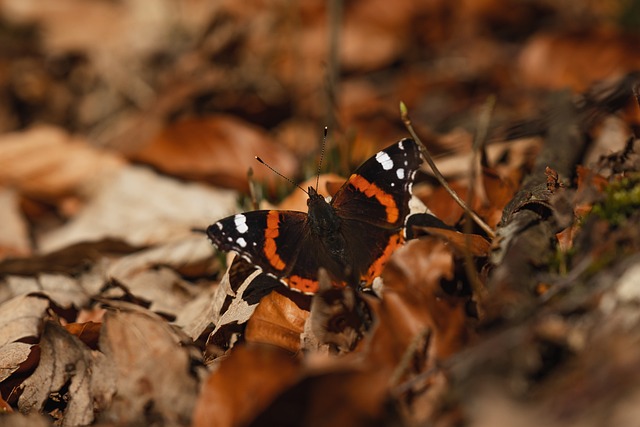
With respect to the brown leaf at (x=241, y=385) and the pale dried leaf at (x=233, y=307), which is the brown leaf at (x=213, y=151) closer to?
the pale dried leaf at (x=233, y=307)

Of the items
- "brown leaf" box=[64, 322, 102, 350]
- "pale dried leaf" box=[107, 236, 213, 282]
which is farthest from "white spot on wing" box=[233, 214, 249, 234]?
"pale dried leaf" box=[107, 236, 213, 282]

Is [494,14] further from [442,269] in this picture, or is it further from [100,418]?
[100,418]

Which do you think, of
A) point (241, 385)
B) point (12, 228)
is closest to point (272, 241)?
point (241, 385)

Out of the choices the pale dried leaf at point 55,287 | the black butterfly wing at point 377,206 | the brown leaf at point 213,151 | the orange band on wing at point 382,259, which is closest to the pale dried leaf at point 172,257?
the pale dried leaf at point 55,287

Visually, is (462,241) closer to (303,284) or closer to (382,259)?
(382,259)

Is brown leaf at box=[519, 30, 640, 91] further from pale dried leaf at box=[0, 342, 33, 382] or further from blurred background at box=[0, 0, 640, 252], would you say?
pale dried leaf at box=[0, 342, 33, 382]

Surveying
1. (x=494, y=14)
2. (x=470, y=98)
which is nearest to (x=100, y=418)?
(x=470, y=98)
